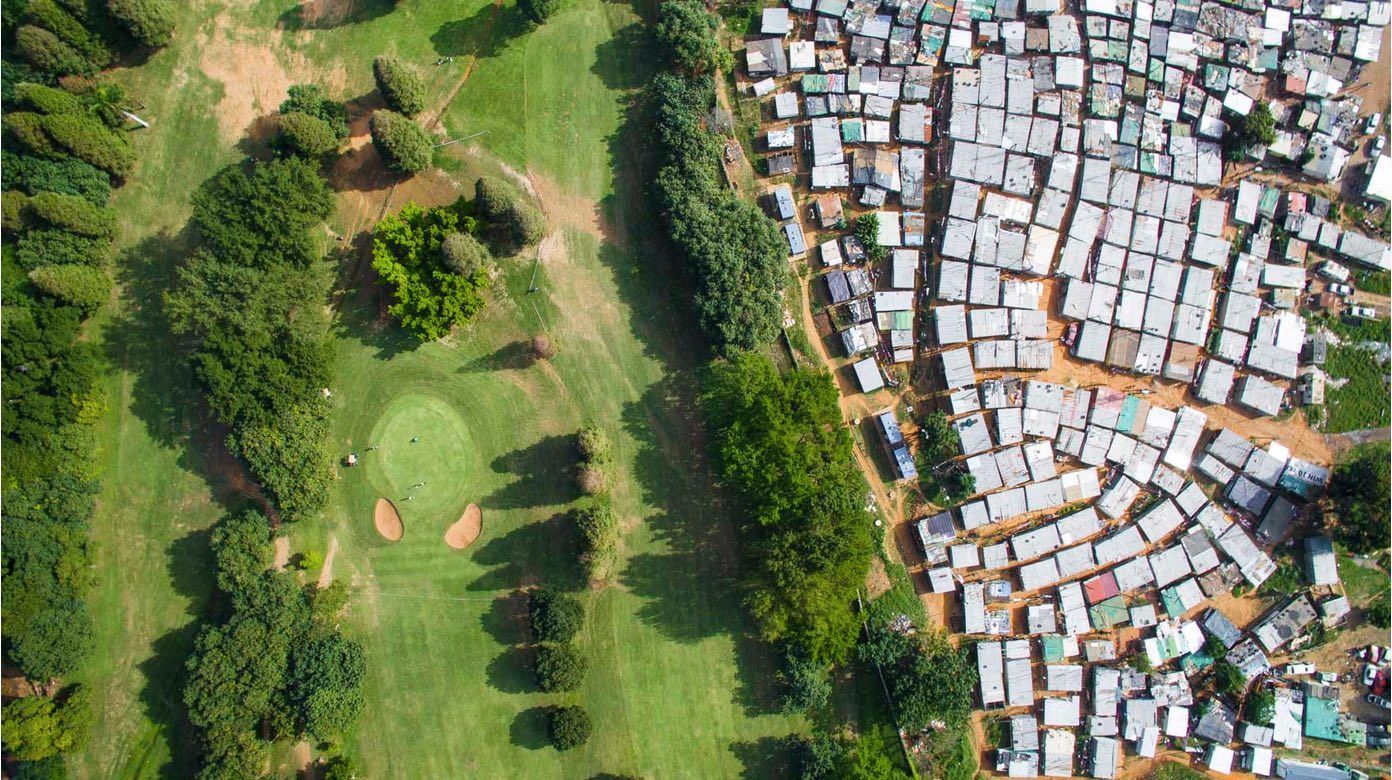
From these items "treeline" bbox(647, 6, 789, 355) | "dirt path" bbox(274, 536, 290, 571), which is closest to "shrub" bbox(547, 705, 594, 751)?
"dirt path" bbox(274, 536, 290, 571)

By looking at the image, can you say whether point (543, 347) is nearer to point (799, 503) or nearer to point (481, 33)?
point (799, 503)

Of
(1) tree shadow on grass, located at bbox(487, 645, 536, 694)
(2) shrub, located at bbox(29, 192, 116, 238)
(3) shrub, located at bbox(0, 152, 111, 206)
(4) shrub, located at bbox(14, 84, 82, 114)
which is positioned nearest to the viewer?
(2) shrub, located at bbox(29, 192, 116, 238)

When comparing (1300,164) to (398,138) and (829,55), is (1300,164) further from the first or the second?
(398,138)

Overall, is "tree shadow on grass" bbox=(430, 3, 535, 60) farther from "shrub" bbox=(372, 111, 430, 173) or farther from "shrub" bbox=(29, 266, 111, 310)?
"shrub" bbox=(29, 266, 111, 310)

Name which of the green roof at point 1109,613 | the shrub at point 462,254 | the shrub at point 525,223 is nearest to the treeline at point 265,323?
the shrub at point 462,254

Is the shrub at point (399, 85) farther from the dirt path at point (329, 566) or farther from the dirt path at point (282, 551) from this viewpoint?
the dirt path at point (282, 551)

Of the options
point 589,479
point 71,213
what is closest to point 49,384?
point 71,213

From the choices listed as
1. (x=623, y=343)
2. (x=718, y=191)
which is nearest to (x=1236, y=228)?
(x=718, y=191)
